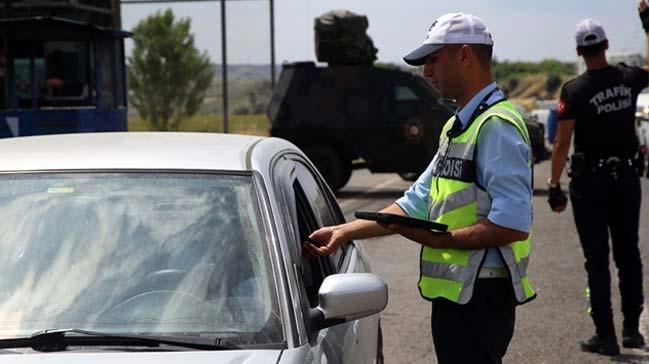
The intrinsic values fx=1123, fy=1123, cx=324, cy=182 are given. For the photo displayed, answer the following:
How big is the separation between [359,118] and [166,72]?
23491mm

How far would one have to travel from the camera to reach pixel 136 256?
11.6 feet

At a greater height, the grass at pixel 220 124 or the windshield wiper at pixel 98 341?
the windshield wiper at pixel 98 341

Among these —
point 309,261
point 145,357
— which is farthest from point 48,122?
point 145,357

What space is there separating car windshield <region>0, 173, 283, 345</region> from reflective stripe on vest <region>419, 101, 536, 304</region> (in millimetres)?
605

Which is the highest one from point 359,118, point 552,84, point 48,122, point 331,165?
point 48,122

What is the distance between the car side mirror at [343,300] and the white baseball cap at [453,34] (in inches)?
32.1

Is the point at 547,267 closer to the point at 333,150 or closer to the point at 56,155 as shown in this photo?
the point at 56,155

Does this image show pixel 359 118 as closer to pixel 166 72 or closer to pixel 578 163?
pixel 578 163

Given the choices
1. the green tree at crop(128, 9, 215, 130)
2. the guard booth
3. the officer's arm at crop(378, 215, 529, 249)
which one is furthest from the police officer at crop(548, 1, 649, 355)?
the green tree at crop(128, 9, 215, 130)

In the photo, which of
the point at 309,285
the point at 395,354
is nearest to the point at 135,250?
the point at 309,285

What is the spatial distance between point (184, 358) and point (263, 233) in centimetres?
58

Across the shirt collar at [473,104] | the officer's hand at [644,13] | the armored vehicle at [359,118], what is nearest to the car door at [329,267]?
the shirt collar at [473,104]

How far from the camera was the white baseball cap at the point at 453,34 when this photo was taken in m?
3.73

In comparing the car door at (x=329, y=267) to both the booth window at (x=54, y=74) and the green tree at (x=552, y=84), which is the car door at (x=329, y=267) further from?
the green tree at (x=552, y=84)
